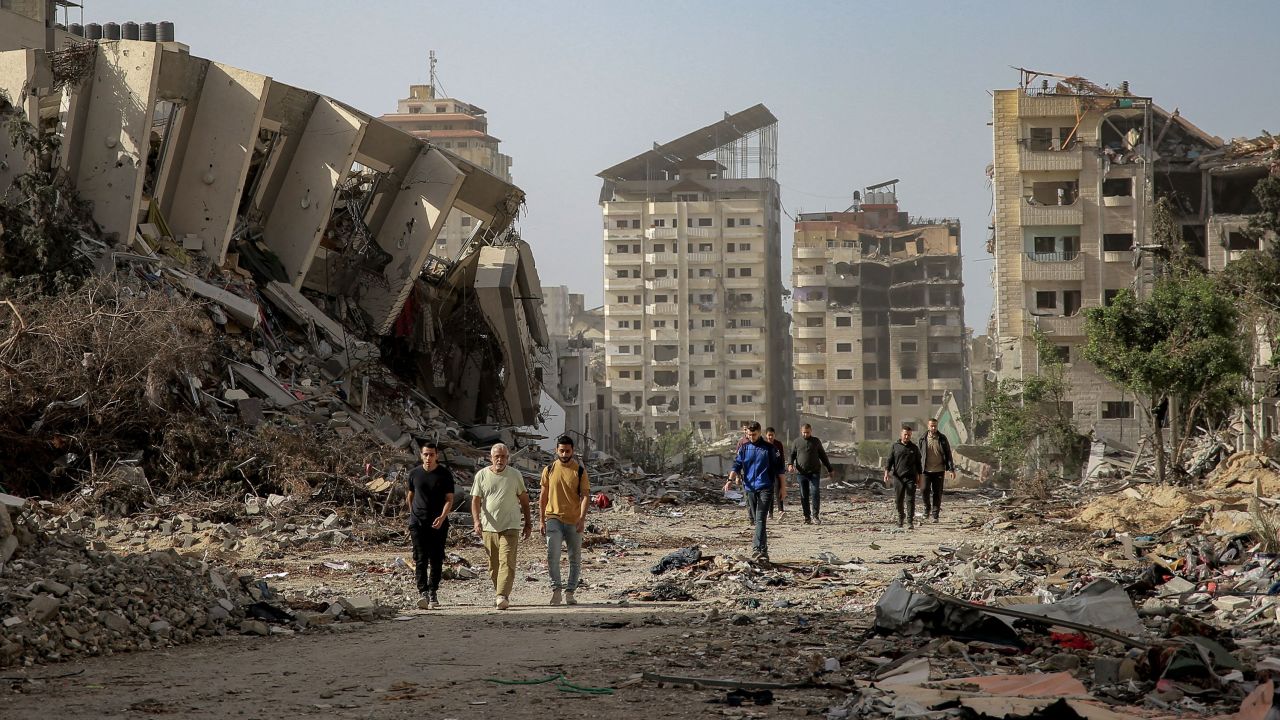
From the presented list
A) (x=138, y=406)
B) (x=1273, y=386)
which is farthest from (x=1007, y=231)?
(x=138, y=406)

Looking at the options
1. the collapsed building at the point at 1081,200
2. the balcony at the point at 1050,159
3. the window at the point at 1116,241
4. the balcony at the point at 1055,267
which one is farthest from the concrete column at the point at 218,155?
the window at the point at 1116,241

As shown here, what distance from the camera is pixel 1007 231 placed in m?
60.6

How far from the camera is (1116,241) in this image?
59.1 m

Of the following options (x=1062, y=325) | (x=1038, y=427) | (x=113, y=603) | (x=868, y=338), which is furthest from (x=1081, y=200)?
(x=113, y=603)

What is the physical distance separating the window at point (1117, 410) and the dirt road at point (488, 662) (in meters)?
44.3

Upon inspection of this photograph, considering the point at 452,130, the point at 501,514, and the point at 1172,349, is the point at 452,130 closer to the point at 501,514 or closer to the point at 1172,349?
the point at 1172,349

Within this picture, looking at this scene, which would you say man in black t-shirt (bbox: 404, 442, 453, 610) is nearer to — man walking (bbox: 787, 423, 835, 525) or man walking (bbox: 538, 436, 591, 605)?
man walking (bbox: 538, 436, 591, 605)

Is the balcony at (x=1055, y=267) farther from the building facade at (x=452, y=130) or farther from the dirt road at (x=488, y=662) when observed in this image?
the building facade at (x=452, y=130)

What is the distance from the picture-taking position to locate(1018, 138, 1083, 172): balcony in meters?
59.5

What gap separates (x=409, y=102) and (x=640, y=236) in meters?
38.8

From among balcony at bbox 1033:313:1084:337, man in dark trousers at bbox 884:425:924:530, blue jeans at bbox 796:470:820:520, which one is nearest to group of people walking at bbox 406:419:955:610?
man in dark trousers at bbox 884:425:924:530

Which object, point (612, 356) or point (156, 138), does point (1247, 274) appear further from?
point (612, 356)

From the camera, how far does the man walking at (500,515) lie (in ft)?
38.0

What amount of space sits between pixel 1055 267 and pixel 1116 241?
2.76m
